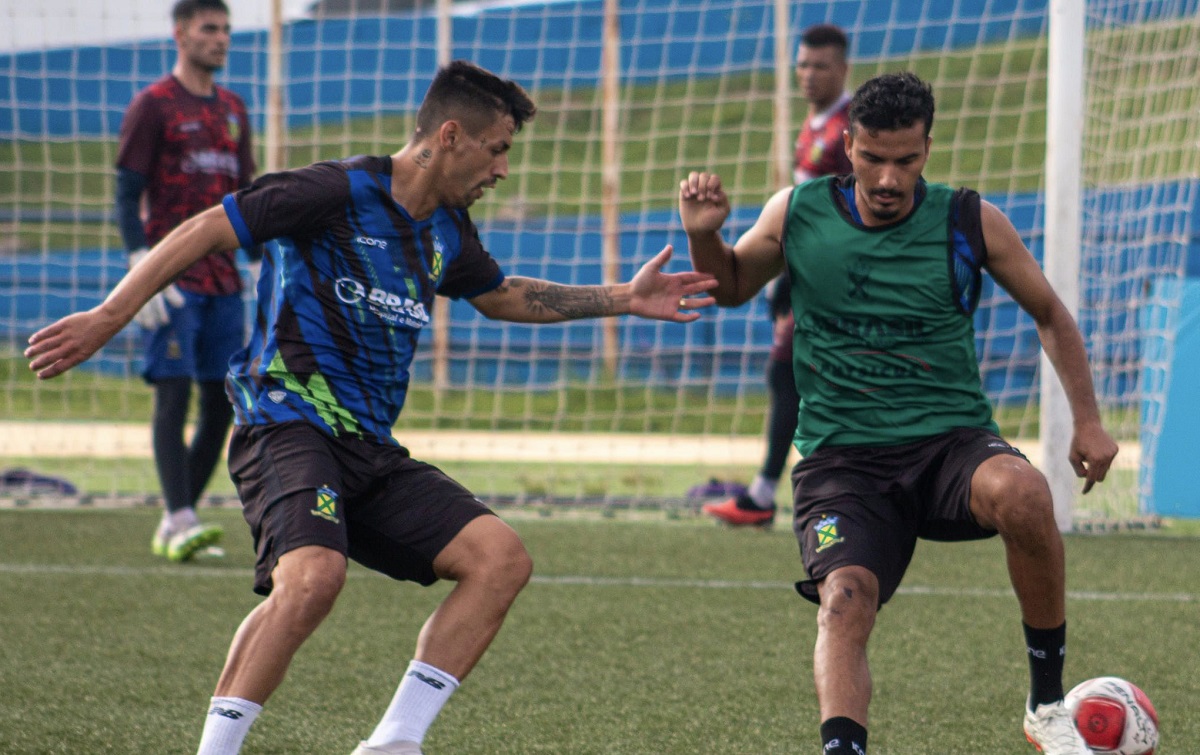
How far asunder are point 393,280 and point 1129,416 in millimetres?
5356

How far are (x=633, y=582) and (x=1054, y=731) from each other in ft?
8.26

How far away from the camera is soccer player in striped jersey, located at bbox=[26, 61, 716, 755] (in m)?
2.91

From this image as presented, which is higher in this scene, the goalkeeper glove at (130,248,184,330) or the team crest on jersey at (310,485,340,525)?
the team crest on jersey at (310,485,340,525)

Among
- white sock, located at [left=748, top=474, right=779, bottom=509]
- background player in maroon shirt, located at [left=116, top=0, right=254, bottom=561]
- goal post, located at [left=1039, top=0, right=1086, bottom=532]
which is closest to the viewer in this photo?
background player in maroon shirt, located at [left=116, top=0, right=254, bottom=561]

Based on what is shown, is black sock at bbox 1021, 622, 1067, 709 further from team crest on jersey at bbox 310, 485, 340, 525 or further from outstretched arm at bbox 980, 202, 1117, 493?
team crest on jersey at bbox 310, 485, 340, 525

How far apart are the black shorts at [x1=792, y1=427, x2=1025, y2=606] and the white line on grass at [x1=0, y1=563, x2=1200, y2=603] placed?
2.20 m

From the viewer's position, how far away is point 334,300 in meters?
3.21

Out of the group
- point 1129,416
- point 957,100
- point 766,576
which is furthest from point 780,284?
point 957,100

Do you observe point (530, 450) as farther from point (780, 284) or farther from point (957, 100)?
point (957, 100)

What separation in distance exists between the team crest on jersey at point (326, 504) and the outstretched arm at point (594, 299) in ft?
2.48

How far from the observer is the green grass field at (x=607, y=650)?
3.54 metres

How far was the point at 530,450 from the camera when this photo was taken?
1066cm

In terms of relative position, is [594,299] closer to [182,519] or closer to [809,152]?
[182,519]

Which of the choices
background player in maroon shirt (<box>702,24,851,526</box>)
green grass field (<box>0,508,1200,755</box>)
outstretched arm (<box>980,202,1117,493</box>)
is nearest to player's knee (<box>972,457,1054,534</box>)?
outstretched arm (<box>980,202,1117,493</box>)
